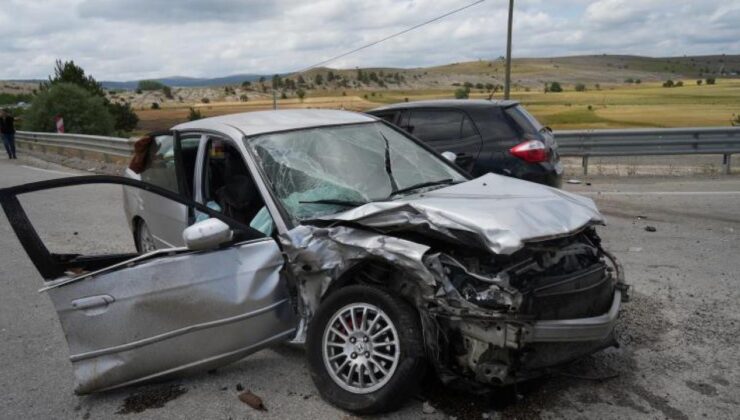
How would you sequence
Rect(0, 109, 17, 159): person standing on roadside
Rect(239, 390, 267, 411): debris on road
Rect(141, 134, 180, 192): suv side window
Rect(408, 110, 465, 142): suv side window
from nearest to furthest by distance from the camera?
Rect(239, 390, 267, 411): debris on road → Rect(141, 134, 180, 192): suv side window → Rect(408, 110, 465, 142): suv side window → Rect(0, 109, 17, 159): person standing on roadside

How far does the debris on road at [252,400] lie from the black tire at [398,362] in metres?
0.33

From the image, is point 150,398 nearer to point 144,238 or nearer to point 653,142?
point 144,238

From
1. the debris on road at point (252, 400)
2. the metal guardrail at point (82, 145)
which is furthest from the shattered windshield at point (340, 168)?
the metal guardrail at point (82, 145)

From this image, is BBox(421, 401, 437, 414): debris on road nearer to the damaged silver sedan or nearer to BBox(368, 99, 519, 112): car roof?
the damaged silver sedan

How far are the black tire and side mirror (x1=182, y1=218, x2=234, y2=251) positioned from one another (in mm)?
668

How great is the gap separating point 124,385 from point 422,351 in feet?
5.69

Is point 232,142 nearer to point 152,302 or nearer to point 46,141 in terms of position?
point 152,302

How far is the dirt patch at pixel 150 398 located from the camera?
3459 mm

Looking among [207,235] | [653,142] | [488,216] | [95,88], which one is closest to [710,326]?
[488,216]

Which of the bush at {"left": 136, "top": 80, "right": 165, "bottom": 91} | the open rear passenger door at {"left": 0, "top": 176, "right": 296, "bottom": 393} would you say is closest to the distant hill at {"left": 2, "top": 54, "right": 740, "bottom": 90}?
the bush at {"left": 136, "top": 80, "right": 165, "bottom": 91}

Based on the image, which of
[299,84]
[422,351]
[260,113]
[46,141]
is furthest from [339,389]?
[299,84]

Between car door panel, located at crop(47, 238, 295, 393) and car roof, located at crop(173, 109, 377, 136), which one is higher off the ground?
car roof, located at crop(173, 109, 377, 136)

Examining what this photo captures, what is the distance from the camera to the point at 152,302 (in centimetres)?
338

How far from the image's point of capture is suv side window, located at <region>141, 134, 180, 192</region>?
5262 millimetres
